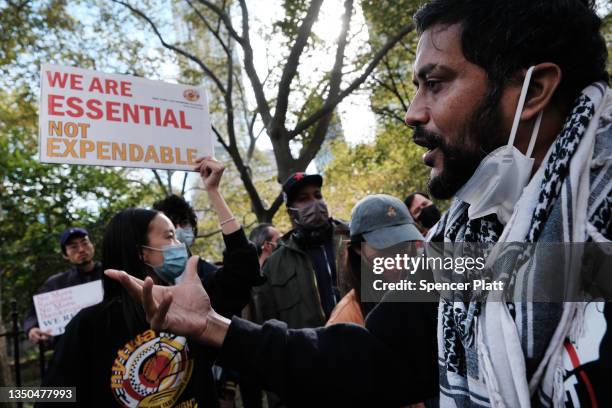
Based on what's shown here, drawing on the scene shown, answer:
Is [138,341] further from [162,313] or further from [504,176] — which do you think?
[504,176]

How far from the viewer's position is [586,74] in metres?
1.19

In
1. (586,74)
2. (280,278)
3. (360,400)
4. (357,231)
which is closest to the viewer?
(586,74)

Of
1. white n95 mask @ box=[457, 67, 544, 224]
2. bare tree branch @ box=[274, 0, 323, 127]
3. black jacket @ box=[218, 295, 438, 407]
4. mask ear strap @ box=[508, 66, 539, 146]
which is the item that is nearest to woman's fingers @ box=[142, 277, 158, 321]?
black jacket @ box=[218, 295, 438, 407]

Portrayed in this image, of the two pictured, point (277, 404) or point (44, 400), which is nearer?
point (44, 400)

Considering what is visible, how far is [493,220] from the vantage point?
1239 mm

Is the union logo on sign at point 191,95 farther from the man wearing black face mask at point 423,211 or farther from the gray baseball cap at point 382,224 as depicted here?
the man wearing black face mask at point 423,211

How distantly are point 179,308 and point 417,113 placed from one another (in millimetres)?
918

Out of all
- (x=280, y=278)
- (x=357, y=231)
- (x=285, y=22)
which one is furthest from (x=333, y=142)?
(x=357, y=231)

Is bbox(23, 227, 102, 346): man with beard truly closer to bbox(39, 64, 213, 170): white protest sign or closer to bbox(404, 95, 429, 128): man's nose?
bbox(39, 64, 213, 170): white protest sign

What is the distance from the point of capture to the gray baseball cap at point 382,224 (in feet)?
8.28

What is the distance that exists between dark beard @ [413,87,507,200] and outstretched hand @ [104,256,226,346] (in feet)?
2.55

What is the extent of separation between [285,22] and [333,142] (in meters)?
5.77

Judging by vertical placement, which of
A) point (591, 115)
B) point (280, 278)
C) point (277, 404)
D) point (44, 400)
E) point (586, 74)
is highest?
point (586, 74)

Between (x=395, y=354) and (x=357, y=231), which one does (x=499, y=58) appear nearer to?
(x=395, y=354)
